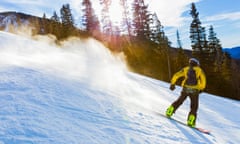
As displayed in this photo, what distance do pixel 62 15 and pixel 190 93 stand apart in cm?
5516

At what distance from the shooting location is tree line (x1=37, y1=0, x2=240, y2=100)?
4100 cm

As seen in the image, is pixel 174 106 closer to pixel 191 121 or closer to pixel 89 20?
pixel 191 121

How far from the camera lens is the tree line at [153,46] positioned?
4100 cm

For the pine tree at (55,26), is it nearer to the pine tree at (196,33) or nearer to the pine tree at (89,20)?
the pine tree at (89,20)

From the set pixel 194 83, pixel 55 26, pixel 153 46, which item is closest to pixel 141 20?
pixel 153 46

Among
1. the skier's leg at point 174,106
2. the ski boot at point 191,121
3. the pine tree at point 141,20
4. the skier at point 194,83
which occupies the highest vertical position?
the pine tree at point 141,20

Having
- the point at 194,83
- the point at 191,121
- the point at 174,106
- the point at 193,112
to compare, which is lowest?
the point at 191,121

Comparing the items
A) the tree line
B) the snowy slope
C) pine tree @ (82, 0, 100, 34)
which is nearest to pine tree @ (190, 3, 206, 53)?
the tree line

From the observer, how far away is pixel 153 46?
148 ft

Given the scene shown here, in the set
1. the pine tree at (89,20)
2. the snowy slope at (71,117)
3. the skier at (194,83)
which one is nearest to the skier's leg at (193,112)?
the skier at (194,83)

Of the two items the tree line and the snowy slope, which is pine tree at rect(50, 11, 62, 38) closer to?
the tree line

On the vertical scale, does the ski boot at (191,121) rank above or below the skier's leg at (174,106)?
below

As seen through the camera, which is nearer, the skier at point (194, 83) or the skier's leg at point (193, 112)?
the skier's leg at point (193, 112)

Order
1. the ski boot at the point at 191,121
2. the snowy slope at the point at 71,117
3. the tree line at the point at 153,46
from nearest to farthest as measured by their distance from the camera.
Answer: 1. the snowy slope at the point at 71,117
2. the ski boot at the point at 191,121
3. the tree line at the point at 153,46
